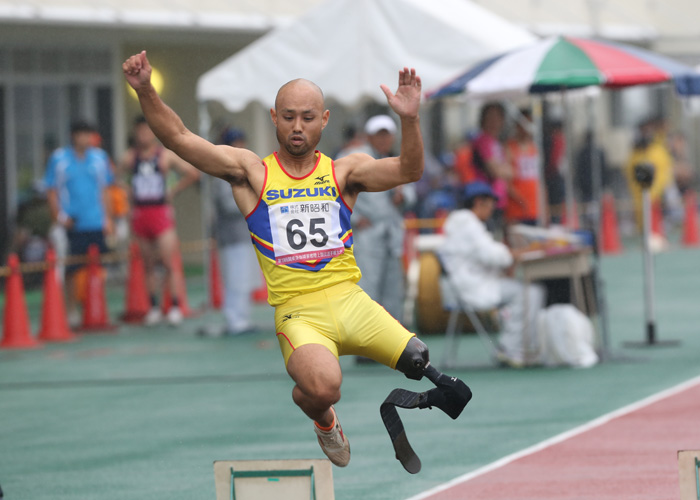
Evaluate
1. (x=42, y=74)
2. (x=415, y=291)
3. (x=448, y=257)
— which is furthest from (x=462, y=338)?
(x=42, y=74)

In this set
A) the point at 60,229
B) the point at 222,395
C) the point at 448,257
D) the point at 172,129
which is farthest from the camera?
the point at 60,229

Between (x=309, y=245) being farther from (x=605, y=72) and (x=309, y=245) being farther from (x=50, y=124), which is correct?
(x=50, y=124)

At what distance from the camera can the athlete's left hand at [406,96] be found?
6.05 meters

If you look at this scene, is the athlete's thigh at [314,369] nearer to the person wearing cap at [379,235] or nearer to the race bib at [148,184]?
the person wearing cap at [379,235]

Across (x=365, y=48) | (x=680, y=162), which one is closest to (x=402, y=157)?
(x=365, y=48)

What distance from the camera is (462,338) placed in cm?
1430

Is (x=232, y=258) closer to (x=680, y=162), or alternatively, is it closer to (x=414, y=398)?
(x=414, y=398)

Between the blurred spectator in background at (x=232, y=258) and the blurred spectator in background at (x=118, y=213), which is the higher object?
the blurred spectator in background at (x=118, y=213)

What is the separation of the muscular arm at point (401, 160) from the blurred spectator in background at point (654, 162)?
63.2ft

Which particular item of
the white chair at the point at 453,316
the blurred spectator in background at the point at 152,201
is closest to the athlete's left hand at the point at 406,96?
the white chair at the point at 453,316

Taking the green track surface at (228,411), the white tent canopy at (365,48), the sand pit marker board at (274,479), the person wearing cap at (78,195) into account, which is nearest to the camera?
the sand pit marker board at (274,479)

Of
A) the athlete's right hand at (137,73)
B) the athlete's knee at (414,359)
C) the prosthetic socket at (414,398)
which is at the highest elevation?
the athlete's right hand at (137,73)

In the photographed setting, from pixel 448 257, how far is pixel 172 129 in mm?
6411

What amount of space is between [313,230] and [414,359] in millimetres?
770
